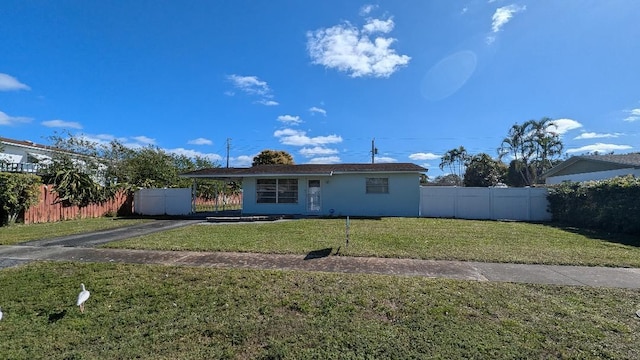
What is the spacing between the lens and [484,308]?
164 inches

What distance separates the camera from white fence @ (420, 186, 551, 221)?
16.8m

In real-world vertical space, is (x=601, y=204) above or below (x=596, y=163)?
below

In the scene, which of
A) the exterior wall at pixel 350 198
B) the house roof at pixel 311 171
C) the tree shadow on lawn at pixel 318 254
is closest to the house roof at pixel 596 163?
the house roof at pixel 311 171

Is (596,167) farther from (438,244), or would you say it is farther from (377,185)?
(438,244)

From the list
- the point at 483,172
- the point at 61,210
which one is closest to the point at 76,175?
the point at 61,210

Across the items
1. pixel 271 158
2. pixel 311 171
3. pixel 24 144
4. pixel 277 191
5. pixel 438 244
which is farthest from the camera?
pixel 271 158

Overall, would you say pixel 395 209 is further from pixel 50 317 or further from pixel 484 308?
pixel 50 317

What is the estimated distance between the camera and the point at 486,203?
17250 millimetres

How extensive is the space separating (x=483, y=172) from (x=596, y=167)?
1786 centimetres

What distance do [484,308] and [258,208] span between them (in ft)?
52.2

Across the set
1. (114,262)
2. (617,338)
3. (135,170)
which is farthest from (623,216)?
(135,170)

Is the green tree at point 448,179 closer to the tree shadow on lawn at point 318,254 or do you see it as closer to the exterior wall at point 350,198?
the exterior wall at point 350,198

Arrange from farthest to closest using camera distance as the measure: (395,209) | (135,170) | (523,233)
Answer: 1. (135,170)
2. (395,209)
3. (523,233)

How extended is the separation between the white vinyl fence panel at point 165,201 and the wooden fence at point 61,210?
44.9 inches
